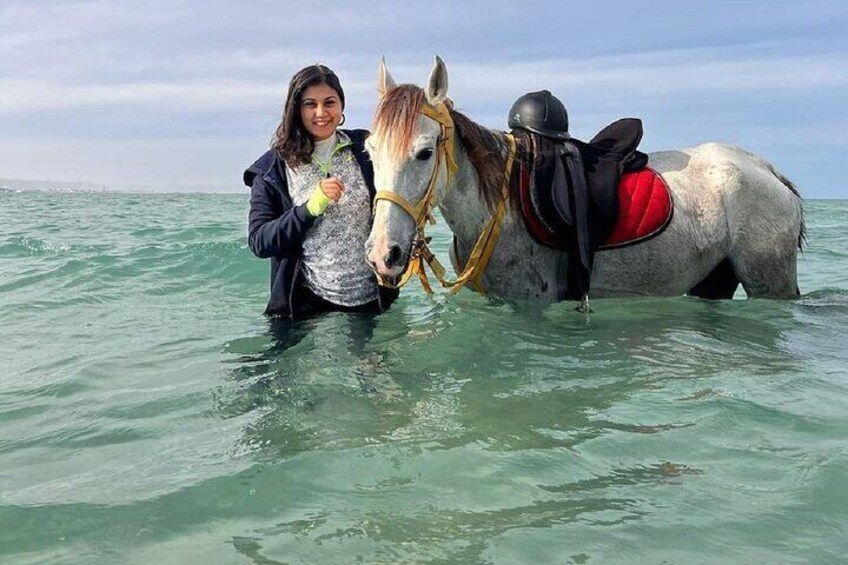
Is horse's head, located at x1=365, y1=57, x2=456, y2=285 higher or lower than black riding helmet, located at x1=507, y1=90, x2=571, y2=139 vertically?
lower

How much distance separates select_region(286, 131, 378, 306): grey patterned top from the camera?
4.82 meters

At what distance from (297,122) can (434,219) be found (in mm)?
1019

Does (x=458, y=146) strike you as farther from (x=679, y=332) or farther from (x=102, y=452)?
(x=102, y=452)

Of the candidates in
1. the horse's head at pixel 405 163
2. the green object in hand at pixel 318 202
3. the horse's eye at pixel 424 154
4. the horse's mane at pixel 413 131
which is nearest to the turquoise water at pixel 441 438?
the horse's head at pixel 405 163

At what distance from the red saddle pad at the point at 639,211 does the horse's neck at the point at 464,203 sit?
1002 millimetres

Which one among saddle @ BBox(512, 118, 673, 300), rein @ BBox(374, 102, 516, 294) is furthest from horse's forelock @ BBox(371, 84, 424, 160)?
saddle @ BBox(512, 118, 673, 300)

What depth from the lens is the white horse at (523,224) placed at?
14.1 feet

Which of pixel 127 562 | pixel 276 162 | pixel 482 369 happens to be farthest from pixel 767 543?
pixel 276 162

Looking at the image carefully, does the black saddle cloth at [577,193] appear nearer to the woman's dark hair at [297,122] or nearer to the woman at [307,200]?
the woman at [307,200]

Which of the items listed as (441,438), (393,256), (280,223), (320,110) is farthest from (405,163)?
(441,438)

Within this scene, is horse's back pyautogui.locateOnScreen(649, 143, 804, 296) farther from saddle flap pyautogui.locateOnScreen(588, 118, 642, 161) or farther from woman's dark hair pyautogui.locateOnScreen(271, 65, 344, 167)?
woman's dark hair pyautogui.locateOnScreen(271, 65, 344, 167)

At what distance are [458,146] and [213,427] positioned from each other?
7.68 ft

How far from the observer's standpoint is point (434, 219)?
4.69 meters

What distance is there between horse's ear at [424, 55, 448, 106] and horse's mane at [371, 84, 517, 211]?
63 millimetres
